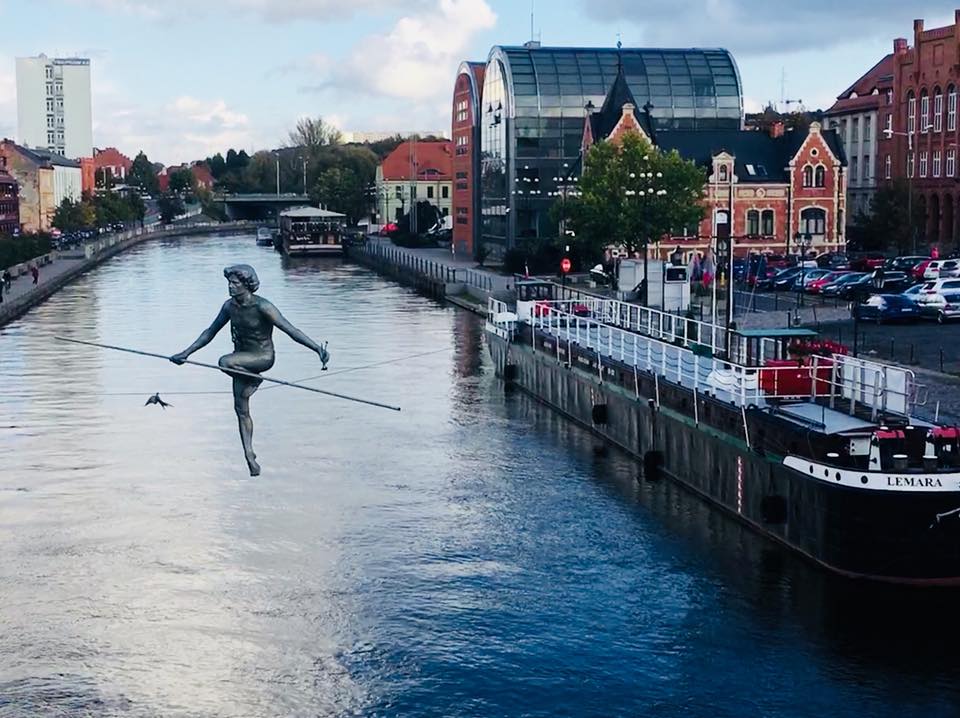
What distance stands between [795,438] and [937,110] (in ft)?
299

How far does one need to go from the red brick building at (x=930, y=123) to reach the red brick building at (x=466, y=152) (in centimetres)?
3727

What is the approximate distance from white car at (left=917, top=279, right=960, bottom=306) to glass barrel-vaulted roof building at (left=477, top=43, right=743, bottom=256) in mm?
49124

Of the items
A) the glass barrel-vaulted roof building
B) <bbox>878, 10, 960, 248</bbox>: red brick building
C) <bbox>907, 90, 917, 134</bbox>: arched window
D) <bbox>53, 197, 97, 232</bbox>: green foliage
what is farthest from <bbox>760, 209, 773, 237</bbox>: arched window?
<bbox>53, 197, 97, 232</bbox>: green foliage

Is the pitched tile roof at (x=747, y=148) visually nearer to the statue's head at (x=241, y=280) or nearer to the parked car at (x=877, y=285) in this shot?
the parked car at (x=877, y=285)

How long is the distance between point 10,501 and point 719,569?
19.4 m

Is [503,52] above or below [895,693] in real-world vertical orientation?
above

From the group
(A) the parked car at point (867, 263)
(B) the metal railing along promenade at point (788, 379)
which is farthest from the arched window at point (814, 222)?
(B) the metal railing along promenade at point (788, 379)

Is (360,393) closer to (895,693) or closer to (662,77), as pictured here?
(895,693)

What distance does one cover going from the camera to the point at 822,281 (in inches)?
3346

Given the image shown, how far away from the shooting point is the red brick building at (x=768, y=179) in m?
Answer: 111

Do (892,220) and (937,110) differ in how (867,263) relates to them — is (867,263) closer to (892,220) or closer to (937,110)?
(892,220)

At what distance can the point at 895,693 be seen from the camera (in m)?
27.0

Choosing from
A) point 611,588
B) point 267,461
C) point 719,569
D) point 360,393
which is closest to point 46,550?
point 267,461

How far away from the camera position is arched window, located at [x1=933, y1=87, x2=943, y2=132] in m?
117
